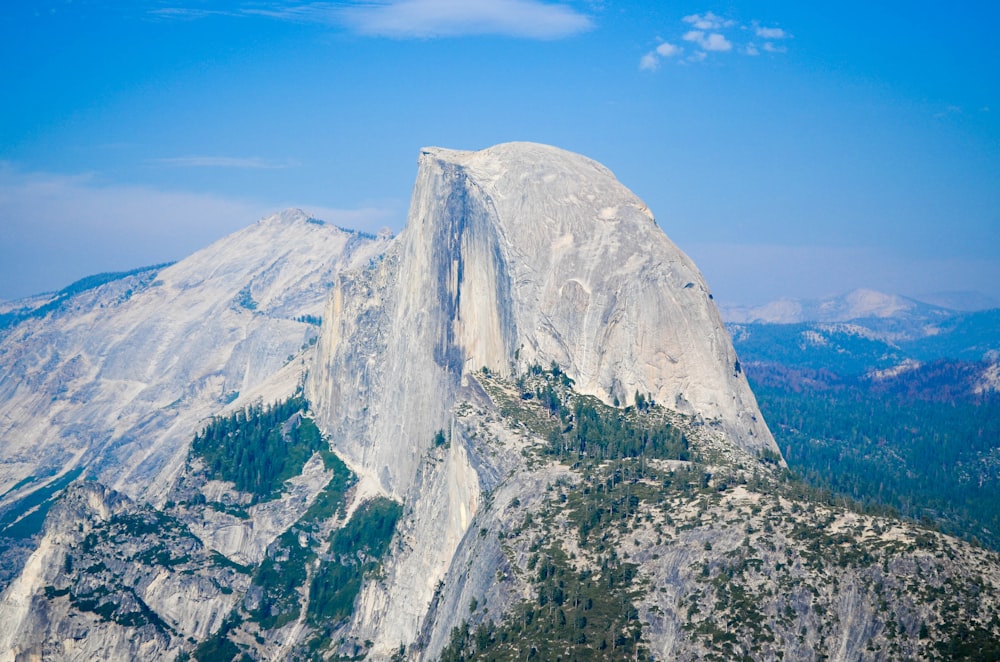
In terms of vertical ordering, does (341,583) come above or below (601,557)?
below

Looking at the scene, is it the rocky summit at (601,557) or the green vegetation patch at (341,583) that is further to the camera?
the green vegetation patch at (341,583)

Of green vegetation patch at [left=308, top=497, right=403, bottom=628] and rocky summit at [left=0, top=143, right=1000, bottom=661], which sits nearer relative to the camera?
rocky summit at [left=0, top=143, right=1000, bottom=661]

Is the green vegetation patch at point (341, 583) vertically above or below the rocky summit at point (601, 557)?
below

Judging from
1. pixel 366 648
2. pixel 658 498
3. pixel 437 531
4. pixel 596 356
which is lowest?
pixel 366 648

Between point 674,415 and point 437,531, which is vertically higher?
point 674,415

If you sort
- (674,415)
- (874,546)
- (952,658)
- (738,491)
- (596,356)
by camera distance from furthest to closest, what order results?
(596,356) < (674,415) < (738,491) < (874,546) < (952,658)

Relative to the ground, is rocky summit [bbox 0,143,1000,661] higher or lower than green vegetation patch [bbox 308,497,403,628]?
higher

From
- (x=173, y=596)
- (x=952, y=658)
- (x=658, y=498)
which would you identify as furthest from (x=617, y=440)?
(x=173, y=596)

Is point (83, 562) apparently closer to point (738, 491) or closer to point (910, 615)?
A: point (738, 491)

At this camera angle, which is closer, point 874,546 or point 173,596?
point 874,546

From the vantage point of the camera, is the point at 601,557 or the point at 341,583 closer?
the point at 601,557

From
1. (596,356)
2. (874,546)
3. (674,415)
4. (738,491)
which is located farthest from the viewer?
(596,356)
